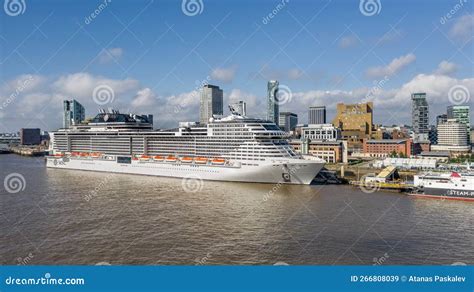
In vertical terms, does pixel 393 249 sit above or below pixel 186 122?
below

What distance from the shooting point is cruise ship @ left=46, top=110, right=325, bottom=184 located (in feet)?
97.8

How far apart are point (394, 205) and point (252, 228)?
10574 millimetres

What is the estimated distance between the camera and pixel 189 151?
35.6 m

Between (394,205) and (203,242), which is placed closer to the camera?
(203,242)

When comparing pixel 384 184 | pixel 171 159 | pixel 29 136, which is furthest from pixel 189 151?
pixel 29 136

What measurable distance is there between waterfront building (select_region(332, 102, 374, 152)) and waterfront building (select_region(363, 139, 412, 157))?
34.0 ft

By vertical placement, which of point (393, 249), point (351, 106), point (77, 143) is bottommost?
point (393, 249)

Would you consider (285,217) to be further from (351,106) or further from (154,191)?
(351,106)

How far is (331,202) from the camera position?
23.4 metres

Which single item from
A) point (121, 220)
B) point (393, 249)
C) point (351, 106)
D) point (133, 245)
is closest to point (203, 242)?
point (133, 245)

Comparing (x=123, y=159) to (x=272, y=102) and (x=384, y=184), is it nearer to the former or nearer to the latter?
(x=384, y=184)

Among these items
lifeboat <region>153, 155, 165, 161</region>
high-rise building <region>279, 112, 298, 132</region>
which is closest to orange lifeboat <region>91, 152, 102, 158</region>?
lifeboat <region>153, 155, 165, 161</region>

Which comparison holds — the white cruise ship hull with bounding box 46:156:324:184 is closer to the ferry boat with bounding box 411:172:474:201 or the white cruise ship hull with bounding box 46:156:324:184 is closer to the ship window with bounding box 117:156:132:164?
the ship window with bounding box 117:156:132:164

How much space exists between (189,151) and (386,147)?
40589 mm
